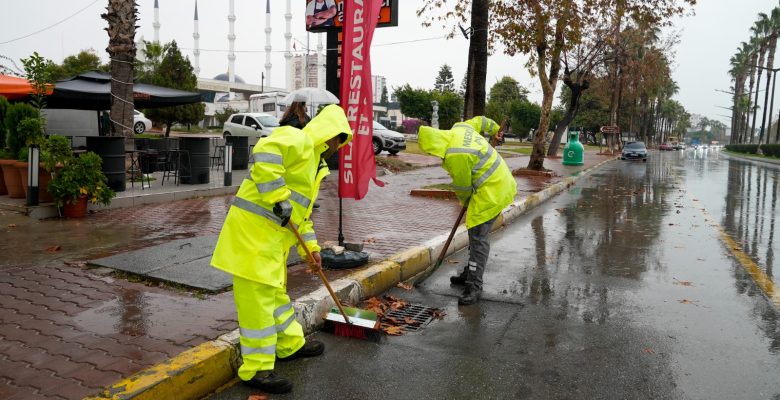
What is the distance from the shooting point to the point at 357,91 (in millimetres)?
6355

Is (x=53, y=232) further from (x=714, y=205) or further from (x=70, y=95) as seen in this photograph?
(x=714, y=205)

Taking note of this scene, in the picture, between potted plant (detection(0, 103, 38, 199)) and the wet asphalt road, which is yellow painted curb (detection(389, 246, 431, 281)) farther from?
potted plant (detection(0, 103, 38, 199))

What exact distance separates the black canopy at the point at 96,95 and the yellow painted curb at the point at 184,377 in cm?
1164

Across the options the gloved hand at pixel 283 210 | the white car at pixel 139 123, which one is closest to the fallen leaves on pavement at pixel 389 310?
the gloved hand at pixel 283 210

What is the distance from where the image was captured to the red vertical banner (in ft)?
20.3

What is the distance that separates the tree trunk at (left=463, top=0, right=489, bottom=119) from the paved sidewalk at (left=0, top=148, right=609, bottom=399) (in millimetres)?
4594

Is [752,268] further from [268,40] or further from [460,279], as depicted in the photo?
[268,40]

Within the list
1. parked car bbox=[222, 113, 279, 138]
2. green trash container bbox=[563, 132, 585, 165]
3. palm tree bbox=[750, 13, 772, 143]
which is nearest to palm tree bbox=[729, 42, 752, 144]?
palm tree bbox=[750, 13, 772, 143]

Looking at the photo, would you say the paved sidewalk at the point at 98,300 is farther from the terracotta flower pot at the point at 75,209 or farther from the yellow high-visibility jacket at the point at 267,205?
the yellow high-visibility jacket at the point at 267,205

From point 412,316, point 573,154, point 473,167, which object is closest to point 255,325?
point 412,316

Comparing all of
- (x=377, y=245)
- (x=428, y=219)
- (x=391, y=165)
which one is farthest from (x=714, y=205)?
(x=391, y=165)

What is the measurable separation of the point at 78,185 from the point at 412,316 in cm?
578

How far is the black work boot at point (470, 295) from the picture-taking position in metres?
5.09

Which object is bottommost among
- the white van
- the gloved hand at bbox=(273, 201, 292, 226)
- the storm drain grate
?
the storm drain grate
